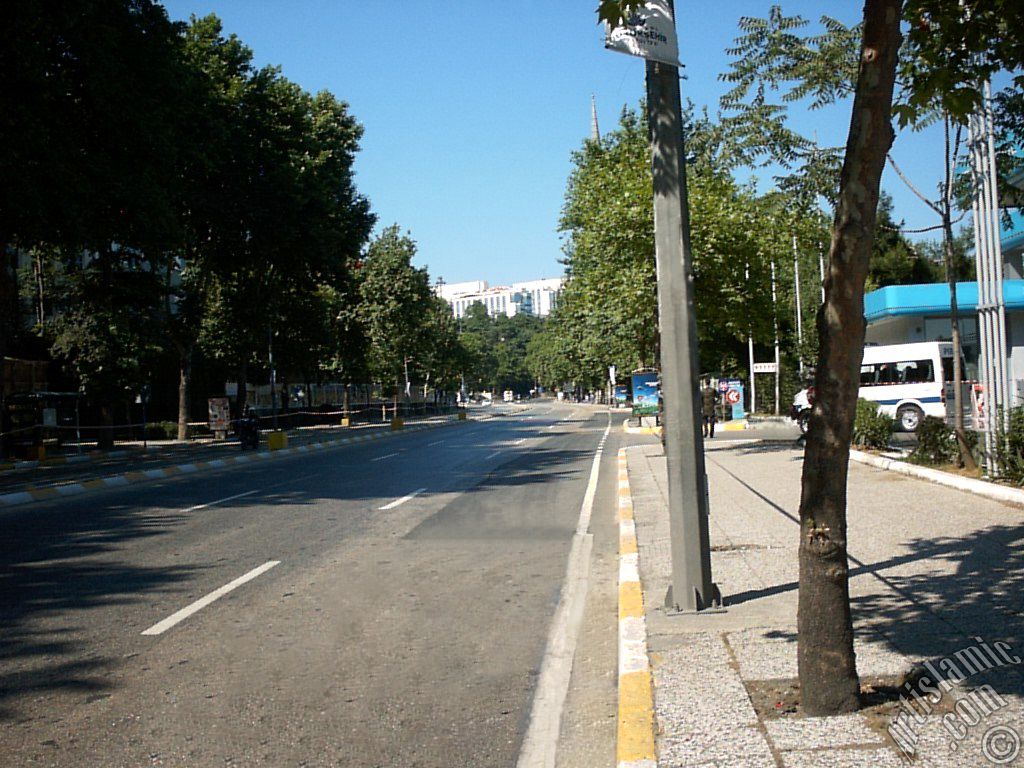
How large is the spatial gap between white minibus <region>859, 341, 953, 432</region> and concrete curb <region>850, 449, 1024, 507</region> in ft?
47.0

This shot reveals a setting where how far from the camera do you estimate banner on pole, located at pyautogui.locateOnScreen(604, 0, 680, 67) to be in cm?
632

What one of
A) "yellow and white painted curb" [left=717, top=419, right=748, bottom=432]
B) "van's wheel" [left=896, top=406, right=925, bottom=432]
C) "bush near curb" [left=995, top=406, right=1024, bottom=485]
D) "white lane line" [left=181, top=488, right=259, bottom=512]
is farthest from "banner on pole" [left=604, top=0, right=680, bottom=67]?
"yellow and white painted curb" [left=717, top=419, right=748, bottom=432]

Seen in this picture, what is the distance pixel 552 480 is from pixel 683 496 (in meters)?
10.8

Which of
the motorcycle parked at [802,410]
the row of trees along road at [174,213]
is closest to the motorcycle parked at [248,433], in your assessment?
the row of trees along road at [174,213]

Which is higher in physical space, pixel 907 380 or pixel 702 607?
pixel 907 380

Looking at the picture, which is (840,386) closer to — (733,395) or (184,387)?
(733,395)

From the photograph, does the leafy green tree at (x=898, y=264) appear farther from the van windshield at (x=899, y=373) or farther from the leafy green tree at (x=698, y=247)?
the leafy green tree at (x=698, y=247)

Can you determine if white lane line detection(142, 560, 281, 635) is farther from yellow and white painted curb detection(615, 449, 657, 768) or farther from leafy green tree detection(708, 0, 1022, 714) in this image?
leafy green tree detection(708, 0, 1022, 714)

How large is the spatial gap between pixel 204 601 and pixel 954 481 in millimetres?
9217

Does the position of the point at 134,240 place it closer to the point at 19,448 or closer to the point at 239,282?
the point at 19,448

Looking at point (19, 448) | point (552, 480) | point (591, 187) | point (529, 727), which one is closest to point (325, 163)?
point (19, 448)

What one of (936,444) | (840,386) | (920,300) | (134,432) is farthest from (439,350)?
(840,386)

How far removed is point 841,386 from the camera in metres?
4.40

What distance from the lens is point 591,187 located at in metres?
22.4
